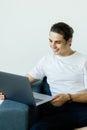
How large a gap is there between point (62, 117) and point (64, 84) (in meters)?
0.29

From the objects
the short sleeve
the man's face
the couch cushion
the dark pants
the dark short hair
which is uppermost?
the dark short hair

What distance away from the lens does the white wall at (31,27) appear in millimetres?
2357

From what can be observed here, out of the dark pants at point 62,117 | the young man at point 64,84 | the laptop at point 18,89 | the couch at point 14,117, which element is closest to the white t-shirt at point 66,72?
the young man at point 64,84

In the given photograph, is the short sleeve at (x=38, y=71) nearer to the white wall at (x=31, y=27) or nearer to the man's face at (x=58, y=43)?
the man's face at (x=58, y=43)

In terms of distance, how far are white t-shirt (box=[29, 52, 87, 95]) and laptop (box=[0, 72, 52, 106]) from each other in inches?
11.0

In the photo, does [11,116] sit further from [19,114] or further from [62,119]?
[62,119]

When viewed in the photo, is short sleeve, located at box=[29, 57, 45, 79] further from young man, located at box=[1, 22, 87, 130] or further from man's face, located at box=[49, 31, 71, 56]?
man's face, located at box=[49, 31, 71, 56]

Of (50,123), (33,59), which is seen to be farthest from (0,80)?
(33,59)

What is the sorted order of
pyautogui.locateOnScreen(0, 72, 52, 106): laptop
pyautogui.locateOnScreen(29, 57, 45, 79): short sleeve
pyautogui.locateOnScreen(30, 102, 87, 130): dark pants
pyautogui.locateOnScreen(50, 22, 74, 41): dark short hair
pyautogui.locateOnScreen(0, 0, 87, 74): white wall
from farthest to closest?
→ pyautogui.locateOnScreen(0, 0, 87, 74): white wall
pyautogui.locateOnScreen(29, 57, 45, 79): short sleeve
pyautogui.locateOnScreen(50, 22, 74, 41): dark short hair
pyautogui.locateOnScreen(30, 102, 87, 130): dark pants
pyautogui.locateOnScreen(0, 72, 52, 106): laptop

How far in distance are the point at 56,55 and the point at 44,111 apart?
434mm

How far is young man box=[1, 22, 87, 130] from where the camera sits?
171cm

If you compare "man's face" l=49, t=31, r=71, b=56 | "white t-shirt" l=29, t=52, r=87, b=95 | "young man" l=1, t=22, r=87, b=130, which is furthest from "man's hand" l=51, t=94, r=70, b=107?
"man's face" l=49, t=31, r=71, b=56

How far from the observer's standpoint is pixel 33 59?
2.61 meters

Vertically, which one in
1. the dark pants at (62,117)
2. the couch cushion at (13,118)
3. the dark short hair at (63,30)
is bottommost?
the dark pants at (62,117)
